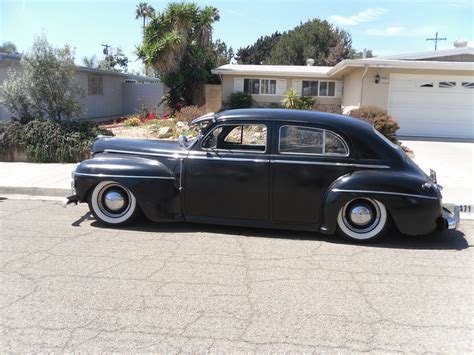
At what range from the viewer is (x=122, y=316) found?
140 inches

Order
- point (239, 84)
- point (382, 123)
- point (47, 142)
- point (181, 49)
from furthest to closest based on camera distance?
point (239, 84) → point (181, 49) → point (382, 123) → point (47, 142)

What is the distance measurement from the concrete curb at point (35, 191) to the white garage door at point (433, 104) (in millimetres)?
13783

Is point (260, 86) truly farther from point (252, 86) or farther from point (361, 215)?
point (361, 215)

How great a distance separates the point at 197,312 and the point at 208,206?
2206mm

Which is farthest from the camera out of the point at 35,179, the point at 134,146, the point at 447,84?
the point at 447,84

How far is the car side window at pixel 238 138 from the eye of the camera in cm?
586

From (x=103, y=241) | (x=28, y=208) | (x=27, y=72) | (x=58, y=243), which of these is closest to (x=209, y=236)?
(x=103, y=241)

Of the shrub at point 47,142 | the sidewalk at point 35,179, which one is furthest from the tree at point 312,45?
the sidewalk at point 35,179

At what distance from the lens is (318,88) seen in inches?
991

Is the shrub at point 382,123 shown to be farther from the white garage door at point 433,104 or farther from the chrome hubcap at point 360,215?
the chrome hubcap at point 360,215

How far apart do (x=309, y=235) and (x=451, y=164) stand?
7.33 metres

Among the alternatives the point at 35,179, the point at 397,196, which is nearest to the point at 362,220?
the point at 397,196

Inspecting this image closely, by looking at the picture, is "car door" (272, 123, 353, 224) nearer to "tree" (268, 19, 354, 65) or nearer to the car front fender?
the car front fender

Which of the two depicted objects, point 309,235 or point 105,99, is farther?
point 105,99
